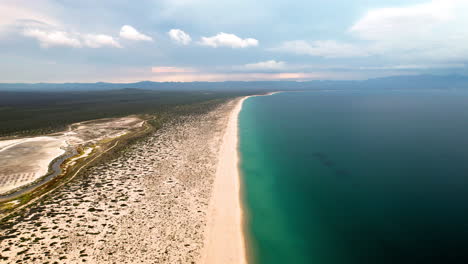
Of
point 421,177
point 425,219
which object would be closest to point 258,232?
point 425,219

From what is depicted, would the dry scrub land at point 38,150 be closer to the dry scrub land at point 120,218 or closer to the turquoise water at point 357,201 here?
the dry scrub land at point 120,218

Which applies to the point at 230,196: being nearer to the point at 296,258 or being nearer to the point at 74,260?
the point at 296,258

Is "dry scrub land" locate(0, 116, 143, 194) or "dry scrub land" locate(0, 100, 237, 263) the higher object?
"dry scrub land" locate(0, 116, 143, 194)

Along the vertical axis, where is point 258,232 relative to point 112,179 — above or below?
below

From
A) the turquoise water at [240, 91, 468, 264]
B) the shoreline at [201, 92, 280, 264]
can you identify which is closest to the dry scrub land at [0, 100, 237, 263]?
the shoreline at [201, 92, 280, 264]

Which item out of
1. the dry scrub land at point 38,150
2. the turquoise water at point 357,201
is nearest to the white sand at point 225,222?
the turquoise water at point 357,201

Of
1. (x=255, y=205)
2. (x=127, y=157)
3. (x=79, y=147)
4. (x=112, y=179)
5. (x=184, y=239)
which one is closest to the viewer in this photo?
(x=184, y=239)

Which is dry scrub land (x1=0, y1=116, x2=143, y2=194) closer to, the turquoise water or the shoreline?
the shoreline
